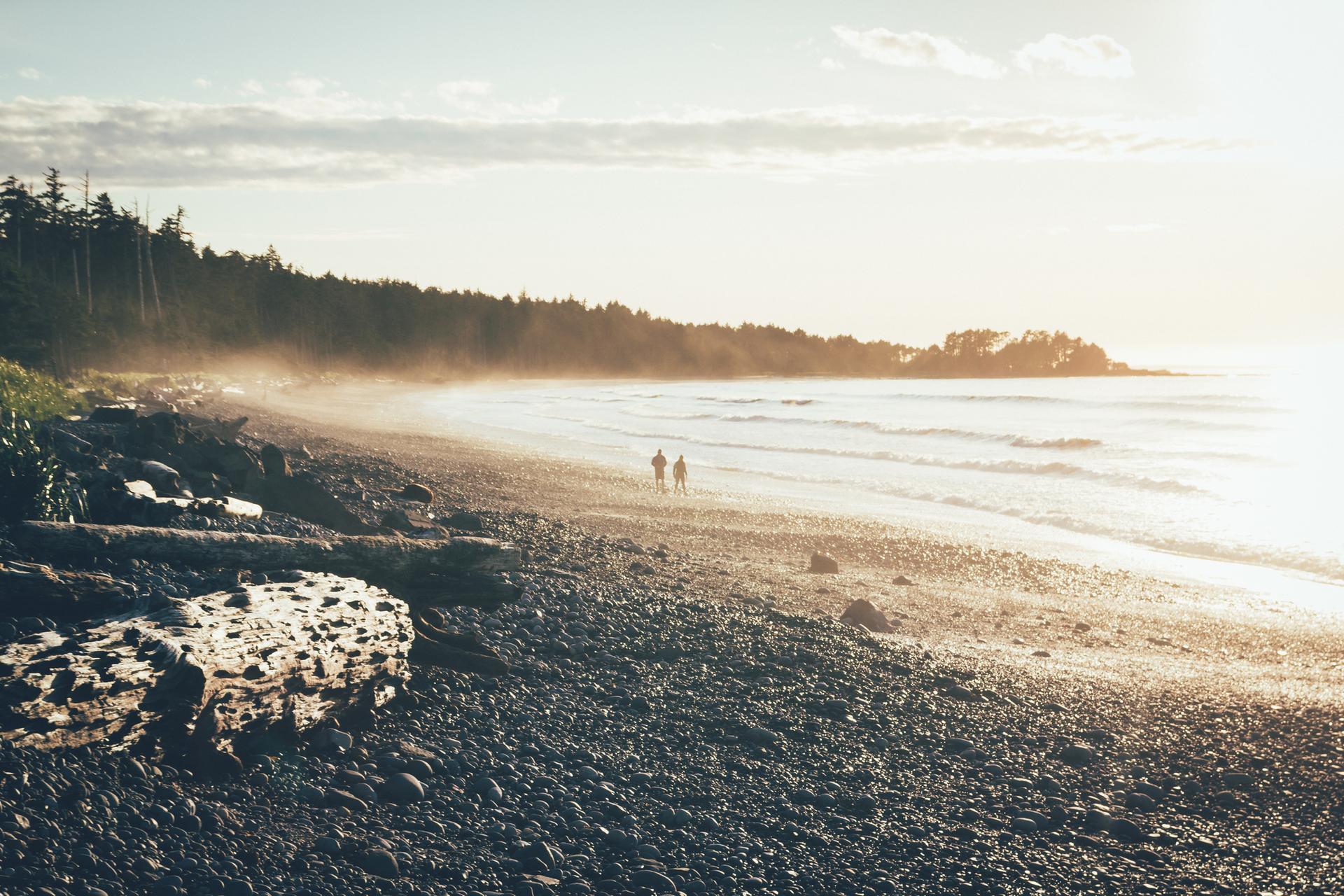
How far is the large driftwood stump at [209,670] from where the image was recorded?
169 inches

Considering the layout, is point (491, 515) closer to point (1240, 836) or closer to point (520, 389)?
point (1240, 836)

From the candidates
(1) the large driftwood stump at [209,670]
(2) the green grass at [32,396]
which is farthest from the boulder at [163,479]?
(2) the green grass at [32,396]

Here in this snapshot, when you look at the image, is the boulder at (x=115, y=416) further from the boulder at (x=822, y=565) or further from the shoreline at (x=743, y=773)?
the boulder at (x=822, y=565)

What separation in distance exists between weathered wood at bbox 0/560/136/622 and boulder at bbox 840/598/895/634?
24.5 feet

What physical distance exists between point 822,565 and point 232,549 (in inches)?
360

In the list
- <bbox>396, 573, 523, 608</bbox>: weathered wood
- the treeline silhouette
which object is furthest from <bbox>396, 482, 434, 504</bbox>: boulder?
the treeline silhouette

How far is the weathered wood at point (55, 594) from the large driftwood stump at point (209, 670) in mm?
601

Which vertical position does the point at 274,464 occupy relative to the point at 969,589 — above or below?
above

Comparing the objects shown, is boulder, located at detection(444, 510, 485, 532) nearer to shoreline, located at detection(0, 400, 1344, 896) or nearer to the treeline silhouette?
shoreline, located at detection(0, 400, 1344, 896)

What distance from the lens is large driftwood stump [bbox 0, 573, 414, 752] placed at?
14.1 ft

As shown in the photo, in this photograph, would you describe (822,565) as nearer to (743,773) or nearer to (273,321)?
(743,773)

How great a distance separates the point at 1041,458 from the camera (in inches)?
1432

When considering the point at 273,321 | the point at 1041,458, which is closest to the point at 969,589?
the point at 1041,458

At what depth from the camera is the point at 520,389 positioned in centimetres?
11075
